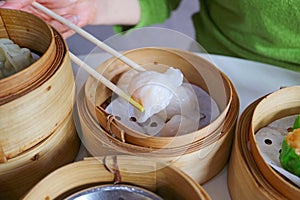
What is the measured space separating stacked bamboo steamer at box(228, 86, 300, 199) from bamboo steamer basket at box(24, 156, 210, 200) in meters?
0.10

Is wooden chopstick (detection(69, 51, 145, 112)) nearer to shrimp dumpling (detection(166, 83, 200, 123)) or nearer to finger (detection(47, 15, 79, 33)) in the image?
shrimp dumpling (detection(166, 83, 200, 123))

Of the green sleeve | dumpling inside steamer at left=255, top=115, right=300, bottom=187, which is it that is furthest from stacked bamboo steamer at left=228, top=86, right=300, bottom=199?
the green sleeve

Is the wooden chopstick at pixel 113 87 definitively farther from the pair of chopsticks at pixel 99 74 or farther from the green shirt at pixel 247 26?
the green shirt at pixel 247 26

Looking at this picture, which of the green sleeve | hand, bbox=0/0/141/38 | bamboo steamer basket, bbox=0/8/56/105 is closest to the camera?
bamboo steamer basket, bbox=0/8/56/105

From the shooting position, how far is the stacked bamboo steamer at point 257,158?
69cm

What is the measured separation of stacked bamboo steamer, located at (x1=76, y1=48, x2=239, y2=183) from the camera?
2.48 feet

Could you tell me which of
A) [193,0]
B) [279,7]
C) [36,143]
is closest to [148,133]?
[36,143]

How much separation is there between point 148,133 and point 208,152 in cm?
11

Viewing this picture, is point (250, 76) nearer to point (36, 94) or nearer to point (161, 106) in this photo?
point (161, 106)

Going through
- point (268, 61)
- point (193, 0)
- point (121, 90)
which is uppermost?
point (121, 90)

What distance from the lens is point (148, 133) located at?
810mm

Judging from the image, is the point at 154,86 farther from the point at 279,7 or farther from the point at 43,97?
the point at 279,7

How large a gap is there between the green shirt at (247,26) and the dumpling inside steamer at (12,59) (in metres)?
0.44

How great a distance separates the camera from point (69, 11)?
1.06 metres
